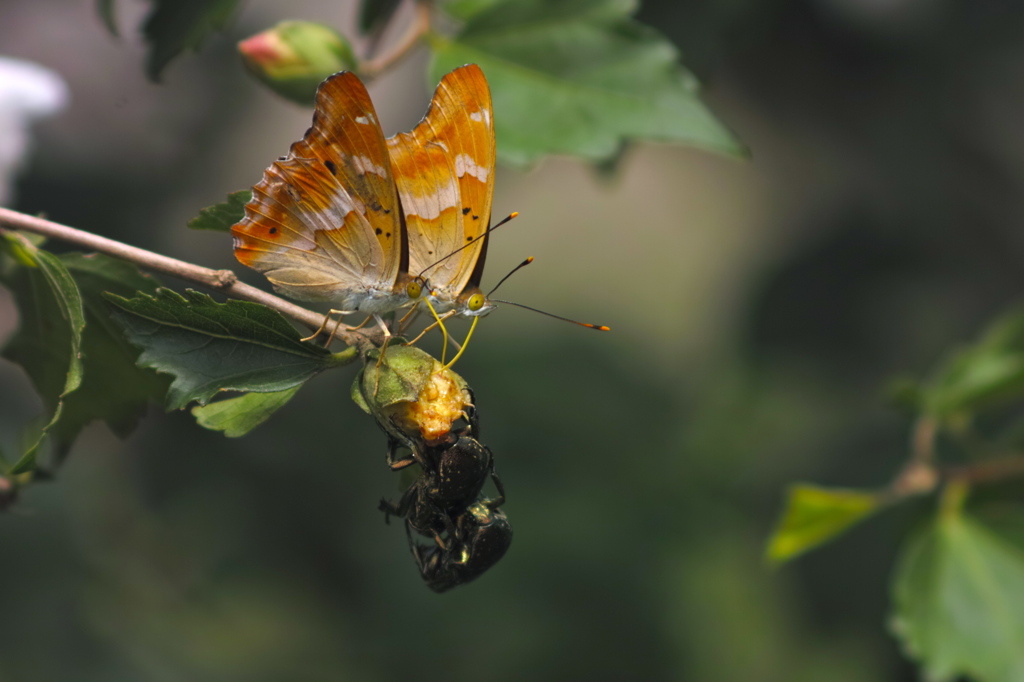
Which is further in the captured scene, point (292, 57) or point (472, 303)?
point (292, 57)

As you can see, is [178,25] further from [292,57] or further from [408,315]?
[408,315]

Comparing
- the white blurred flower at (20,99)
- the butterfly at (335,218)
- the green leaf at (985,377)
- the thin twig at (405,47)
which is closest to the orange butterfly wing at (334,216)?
the butterfly at (335,218)

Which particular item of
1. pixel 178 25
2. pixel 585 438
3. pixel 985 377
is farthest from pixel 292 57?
pixel 585 438

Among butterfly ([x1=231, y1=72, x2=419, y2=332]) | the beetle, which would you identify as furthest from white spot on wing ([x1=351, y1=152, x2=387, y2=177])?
the beetle

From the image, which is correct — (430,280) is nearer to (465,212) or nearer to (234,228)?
(465,212)

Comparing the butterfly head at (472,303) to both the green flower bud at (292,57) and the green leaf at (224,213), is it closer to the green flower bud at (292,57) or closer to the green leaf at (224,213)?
the green leaf at (224,213)

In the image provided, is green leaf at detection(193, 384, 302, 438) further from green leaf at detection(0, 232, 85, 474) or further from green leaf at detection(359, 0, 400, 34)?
green leaf at detection(359, 0, 400, 34)
